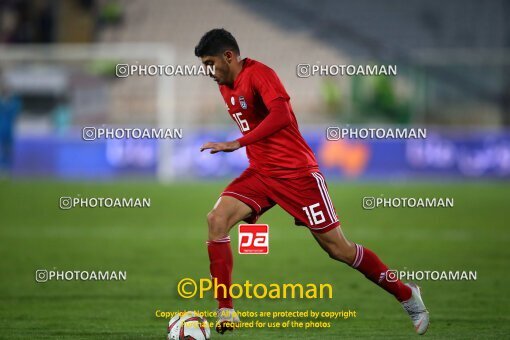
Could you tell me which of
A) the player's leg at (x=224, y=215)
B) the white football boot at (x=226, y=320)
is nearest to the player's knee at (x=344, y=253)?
the player's leg at (x=224, y=215)

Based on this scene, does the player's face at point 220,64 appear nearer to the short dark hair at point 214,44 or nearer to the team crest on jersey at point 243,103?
the short dark hair at point 214,44

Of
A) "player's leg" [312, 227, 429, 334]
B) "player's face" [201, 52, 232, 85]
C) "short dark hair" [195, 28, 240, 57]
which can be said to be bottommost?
"player's leg" [312, 227, 429, 334]

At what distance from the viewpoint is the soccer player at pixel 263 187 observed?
641cm

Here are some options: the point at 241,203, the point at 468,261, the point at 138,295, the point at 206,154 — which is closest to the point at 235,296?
the point at 138,295

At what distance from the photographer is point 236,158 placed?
21672 mm

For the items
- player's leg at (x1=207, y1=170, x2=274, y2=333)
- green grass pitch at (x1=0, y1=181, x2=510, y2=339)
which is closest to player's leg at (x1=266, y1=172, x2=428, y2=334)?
player's leg at (x1=207, y1=170, x2=274, y2=333)

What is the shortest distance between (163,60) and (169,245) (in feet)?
36.8

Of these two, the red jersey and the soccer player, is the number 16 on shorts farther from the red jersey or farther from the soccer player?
the red jersey

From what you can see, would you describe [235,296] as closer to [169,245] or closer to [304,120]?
[169,245]

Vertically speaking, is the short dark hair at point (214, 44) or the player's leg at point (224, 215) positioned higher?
the short dark hair at point (214, 44)

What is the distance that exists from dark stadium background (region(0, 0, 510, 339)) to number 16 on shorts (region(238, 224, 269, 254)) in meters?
0.57

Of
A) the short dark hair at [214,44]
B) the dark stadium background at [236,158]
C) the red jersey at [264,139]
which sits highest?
the dark stadium background at [236,158]

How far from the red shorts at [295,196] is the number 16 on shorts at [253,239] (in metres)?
0.17

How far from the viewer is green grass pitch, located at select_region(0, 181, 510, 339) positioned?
23.2 ft
